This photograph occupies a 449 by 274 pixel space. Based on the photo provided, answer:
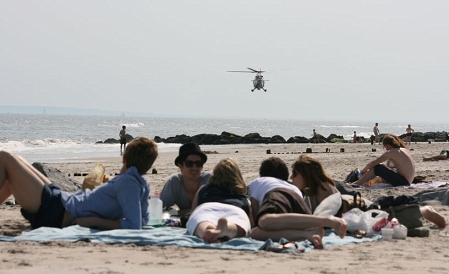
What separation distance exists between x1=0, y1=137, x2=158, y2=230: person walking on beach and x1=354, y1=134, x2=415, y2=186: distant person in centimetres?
586

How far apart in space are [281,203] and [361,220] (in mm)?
1142

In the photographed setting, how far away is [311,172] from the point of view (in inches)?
314

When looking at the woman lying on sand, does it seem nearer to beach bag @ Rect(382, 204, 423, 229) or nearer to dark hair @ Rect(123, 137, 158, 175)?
beach bag @ Rect(382, 204, 423, 229)

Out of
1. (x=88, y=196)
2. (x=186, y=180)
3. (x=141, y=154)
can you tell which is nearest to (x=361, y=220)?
(x=186, y=180)

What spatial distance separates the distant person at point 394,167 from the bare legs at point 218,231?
5772mm

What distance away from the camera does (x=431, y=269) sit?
590cm

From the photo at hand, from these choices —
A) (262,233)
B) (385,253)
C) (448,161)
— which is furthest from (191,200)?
(448,161)

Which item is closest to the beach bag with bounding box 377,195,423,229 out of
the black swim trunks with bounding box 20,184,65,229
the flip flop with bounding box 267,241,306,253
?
the flip flop with bounding box 267,241,306,253

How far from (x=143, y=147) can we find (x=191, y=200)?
1.45 meters

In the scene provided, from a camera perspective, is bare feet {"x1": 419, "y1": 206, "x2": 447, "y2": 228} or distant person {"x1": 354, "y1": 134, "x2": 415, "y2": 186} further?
distant person {"x1": 354, "y1": 134, "x2": 415, "y2": 186}

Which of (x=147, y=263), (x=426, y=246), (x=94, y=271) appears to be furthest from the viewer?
(x=426, y=246)

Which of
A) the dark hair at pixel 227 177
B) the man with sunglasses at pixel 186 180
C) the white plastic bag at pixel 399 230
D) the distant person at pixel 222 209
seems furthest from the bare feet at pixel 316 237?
the man with sunglasses at pixel 186 180

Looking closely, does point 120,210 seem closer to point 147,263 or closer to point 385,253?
point 147,263

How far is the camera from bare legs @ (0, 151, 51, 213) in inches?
281
